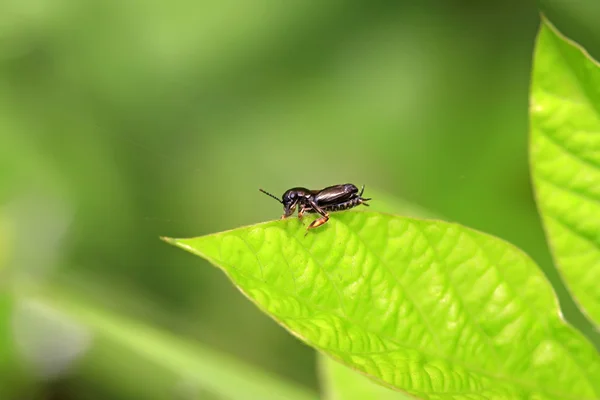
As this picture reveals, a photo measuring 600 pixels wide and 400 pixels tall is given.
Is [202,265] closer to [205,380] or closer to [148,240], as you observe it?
[148,240]

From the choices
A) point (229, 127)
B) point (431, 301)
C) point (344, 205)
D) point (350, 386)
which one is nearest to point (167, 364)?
point (350, 386)

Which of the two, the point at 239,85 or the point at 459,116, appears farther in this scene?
the point at 239,85

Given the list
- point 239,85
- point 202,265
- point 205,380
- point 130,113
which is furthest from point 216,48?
point 205,380

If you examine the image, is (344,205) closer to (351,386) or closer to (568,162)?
(351,386)

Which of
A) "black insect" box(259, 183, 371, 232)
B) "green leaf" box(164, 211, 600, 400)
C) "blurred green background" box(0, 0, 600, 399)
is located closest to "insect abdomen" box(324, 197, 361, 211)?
"black insect" box(259, 183, 371, 232)

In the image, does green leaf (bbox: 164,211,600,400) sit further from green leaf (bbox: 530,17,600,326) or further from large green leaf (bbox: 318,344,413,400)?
large green leaf (bbox: 318,344,413,400)
